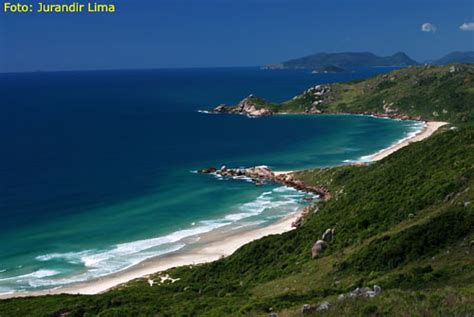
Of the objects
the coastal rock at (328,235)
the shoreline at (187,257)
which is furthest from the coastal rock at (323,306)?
the shoreline at (187,257)

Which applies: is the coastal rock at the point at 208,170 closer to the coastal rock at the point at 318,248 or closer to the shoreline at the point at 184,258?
the shoreline at the point at 184,258

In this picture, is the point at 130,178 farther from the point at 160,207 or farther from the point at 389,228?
the point at 389,228

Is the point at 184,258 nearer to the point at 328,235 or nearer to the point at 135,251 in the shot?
the point at 135,251

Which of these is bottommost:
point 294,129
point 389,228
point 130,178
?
point 389,228

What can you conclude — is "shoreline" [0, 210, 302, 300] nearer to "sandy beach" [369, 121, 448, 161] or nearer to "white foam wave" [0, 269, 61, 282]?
"white foam wave" [0, 269, 61, 282]

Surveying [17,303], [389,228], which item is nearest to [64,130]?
[17,303]

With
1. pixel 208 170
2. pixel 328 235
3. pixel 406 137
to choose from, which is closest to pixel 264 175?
pixel 208 170
